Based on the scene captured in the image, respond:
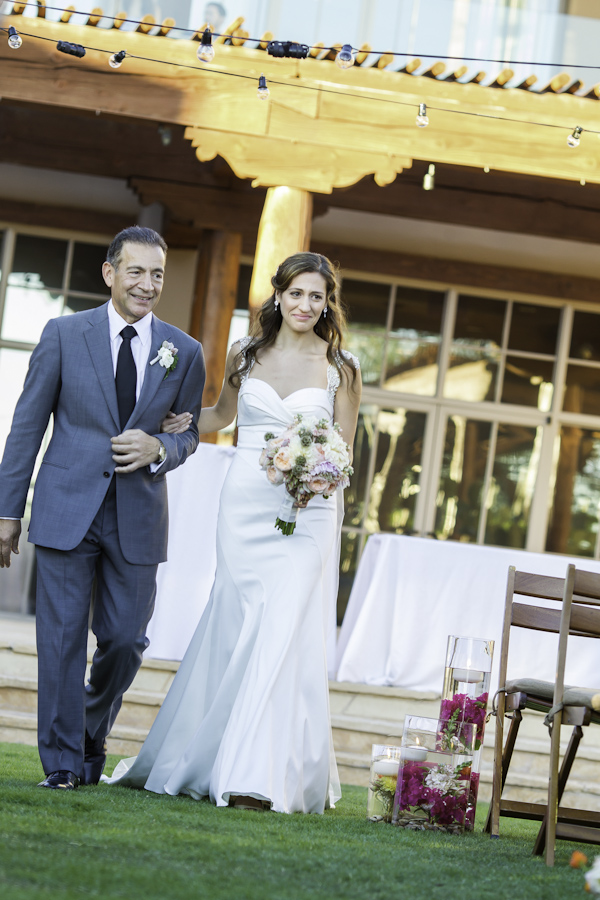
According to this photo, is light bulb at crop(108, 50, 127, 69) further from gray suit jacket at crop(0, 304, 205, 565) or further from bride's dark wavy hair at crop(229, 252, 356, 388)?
gray suit jacket at crop(0, 304, 205, 565)

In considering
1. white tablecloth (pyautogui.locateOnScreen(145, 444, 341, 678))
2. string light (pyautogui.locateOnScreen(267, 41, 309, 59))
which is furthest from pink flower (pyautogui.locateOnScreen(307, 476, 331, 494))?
string light (pyautogui.locateOnScreen(267, 41, 309, 59))

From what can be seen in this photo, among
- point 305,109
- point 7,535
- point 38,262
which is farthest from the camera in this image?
point 38,262

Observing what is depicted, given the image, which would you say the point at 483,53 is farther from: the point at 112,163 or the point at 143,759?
the point at 143,759

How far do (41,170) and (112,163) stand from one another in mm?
787

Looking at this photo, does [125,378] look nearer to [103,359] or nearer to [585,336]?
[103,359]

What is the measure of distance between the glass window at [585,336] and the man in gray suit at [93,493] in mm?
6527

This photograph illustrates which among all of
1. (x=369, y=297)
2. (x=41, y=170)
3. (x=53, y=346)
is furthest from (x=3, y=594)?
(x=53, y=346)

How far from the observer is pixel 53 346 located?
138 inches

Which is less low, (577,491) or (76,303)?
(76,303)

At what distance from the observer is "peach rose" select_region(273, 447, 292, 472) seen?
3.58 m

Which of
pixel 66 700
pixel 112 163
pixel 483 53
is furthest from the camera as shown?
pixel 112 163

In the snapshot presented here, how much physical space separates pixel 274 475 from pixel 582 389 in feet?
21.2

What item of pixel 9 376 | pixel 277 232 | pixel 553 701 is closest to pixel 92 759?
pixel 553 701

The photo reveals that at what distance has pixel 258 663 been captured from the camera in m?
3.65
